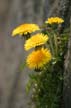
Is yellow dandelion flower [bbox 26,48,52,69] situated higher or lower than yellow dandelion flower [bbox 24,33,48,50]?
lower

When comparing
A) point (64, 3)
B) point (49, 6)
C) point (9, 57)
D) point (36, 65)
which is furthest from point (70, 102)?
point (9, 57)

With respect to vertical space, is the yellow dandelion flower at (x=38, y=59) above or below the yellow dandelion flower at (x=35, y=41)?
below

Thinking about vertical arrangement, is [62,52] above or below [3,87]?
above

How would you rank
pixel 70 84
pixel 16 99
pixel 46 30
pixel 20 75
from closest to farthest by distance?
pixel 70 84
pixel 46 30
pixel 16 99
pixel 20 75

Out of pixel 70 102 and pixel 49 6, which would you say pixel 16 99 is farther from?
pixel 70 102

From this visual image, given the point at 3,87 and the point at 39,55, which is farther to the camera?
the point at 3,87

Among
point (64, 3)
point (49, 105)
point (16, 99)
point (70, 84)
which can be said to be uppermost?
point (64, 3)

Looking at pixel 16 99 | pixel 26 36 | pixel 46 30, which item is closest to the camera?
pixel 26 36
